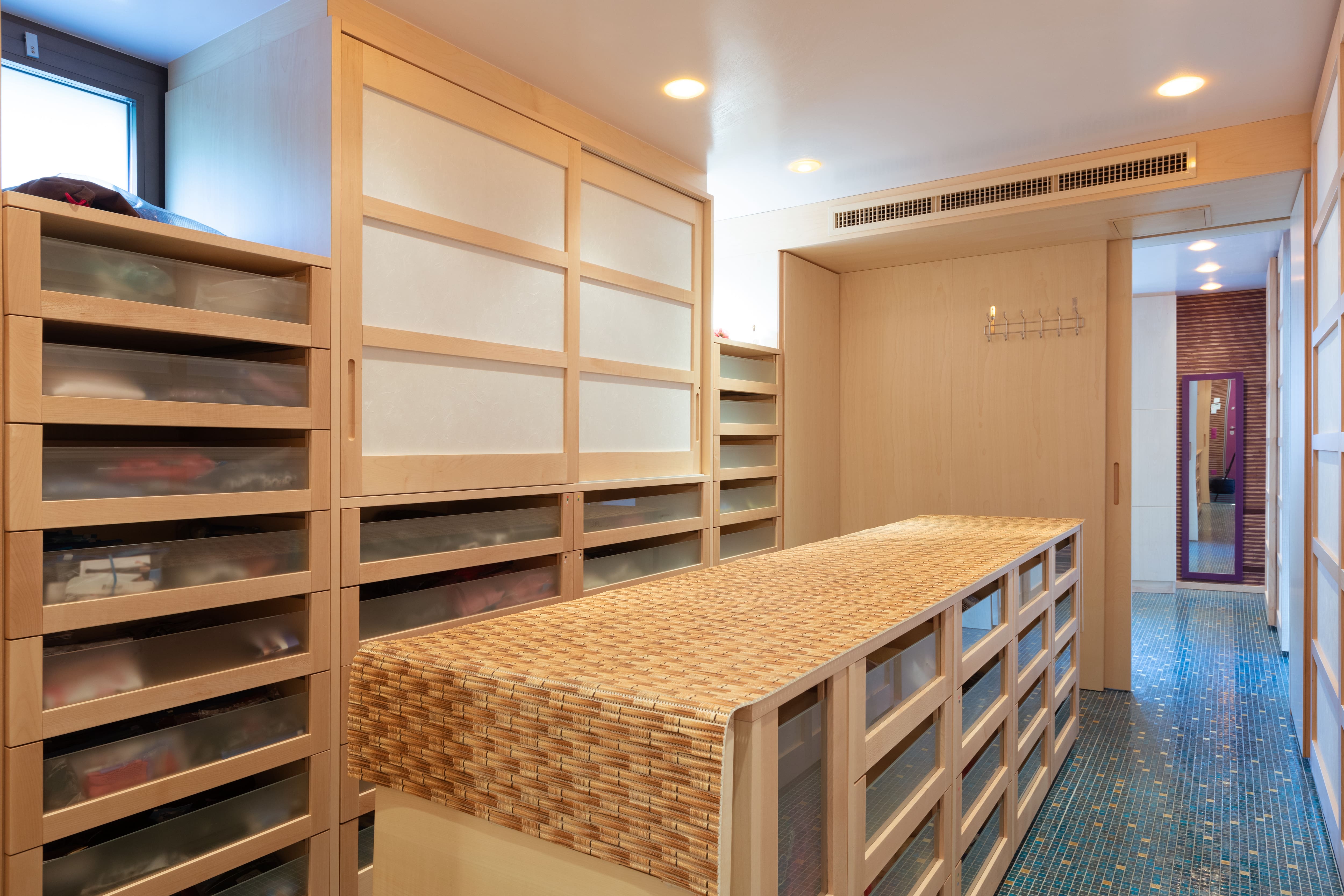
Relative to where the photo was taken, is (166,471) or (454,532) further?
(454,532)

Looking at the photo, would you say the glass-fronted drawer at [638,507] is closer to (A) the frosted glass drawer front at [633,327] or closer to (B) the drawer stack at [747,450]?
(B) the drawer stack at [747,450]

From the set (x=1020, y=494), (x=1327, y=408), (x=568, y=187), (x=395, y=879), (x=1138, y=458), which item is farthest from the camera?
Result: (x=1138, y=458)

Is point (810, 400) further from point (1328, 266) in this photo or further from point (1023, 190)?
point (1328, 266)

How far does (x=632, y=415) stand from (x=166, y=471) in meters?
1.74

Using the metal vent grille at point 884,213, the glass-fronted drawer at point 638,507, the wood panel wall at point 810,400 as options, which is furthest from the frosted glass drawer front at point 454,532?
the metal vent grille at point 884,213

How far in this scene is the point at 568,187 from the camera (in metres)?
2.90

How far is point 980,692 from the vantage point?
6.52 feet

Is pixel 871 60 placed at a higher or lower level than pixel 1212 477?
higher

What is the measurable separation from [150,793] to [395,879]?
2.79ft

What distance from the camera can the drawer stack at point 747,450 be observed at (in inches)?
149

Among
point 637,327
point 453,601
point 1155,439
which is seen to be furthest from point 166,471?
point 1155,439

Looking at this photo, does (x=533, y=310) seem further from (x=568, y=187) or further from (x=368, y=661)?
(x=368, y=661)

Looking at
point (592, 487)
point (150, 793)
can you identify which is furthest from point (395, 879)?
point (592, 487)

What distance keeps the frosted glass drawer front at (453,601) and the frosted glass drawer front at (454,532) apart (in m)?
0.11
